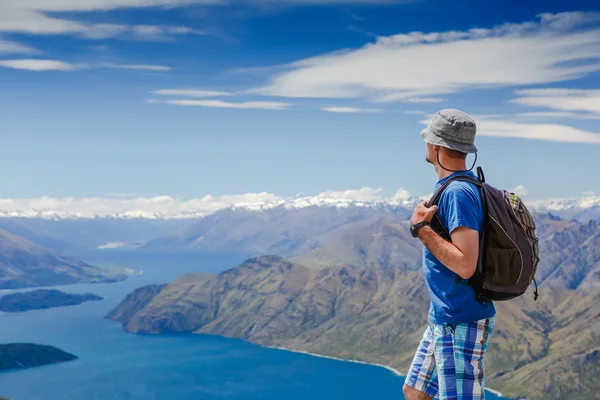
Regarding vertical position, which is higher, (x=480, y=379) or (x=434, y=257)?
(x=434, y=257)

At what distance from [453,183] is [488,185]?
39 cm

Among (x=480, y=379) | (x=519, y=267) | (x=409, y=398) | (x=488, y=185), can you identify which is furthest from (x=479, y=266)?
(x=409, y=398)

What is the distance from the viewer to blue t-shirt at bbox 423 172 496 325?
23.3 ft

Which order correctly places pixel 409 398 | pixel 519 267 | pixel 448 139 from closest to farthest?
pixel 519 267, pixel 448 139, pixel 409 398

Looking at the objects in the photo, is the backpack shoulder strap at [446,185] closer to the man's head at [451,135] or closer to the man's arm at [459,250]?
the man's head at [451,135]

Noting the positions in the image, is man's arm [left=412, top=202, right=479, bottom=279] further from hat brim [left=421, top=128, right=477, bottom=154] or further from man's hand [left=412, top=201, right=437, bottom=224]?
hat brim [left=421, top=128, right=477, bottom=154]

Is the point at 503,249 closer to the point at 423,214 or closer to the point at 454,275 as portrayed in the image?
the point at 454,275

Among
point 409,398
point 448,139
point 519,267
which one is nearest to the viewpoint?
point 519,267

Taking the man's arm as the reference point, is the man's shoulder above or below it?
above

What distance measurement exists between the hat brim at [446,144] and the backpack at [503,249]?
40 centimetres

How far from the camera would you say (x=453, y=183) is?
A: 7.35 meters

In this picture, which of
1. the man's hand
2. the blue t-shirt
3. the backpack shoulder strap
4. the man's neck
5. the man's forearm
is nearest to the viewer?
the man's forearm

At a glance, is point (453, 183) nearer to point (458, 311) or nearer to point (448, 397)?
point (458, 311)

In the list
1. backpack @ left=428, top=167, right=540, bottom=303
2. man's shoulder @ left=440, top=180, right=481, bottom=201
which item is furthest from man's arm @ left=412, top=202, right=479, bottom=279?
man's shoulder @ left=440, top=180, right=481, bottom=201
